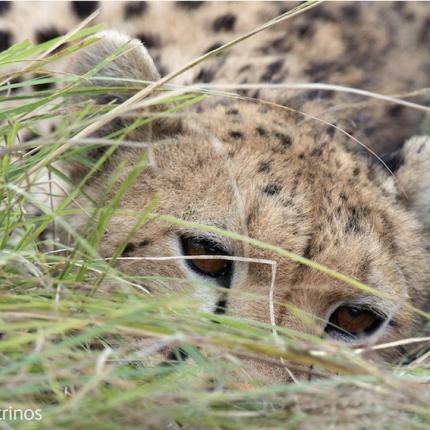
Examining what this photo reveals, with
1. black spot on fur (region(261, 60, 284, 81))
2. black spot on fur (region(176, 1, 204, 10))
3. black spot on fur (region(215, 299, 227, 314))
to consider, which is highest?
black spot on fur (region(176, 1, 204, 10))

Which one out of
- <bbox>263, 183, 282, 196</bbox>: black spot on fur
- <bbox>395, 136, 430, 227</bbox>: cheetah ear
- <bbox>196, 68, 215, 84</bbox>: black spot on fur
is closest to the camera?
<bbox>263, 183, 282, 196</bbox>: black spot on fur

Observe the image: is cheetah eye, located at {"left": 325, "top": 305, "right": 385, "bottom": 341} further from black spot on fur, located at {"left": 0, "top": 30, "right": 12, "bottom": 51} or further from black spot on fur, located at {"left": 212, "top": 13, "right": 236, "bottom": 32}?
black spot on fur, located at {"left": 0, "top": 30, "right": 12, "bottom": 51}

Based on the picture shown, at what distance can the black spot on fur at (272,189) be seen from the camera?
7.02 ft

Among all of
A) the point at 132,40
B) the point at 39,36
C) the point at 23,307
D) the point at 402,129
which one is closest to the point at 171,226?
the point at 132,40

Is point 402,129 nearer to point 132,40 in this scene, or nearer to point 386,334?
point 386,334

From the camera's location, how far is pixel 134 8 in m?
3.11

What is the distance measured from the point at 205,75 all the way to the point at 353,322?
986 millimetres

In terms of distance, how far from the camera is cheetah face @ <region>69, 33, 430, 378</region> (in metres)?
2.04

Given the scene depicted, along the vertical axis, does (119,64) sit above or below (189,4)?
below

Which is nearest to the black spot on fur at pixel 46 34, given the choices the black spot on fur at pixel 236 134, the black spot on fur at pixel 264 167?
the black spot on fur at pixel 236 134

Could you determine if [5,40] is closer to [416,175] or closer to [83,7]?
[83,7]

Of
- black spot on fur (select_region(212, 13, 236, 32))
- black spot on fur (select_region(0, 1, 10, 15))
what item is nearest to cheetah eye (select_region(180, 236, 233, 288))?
black spot on fur (select_region(212, 13, 236, 32))

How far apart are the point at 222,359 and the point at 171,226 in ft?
1.89

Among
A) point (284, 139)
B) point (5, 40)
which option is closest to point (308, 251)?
point (284, 139)
